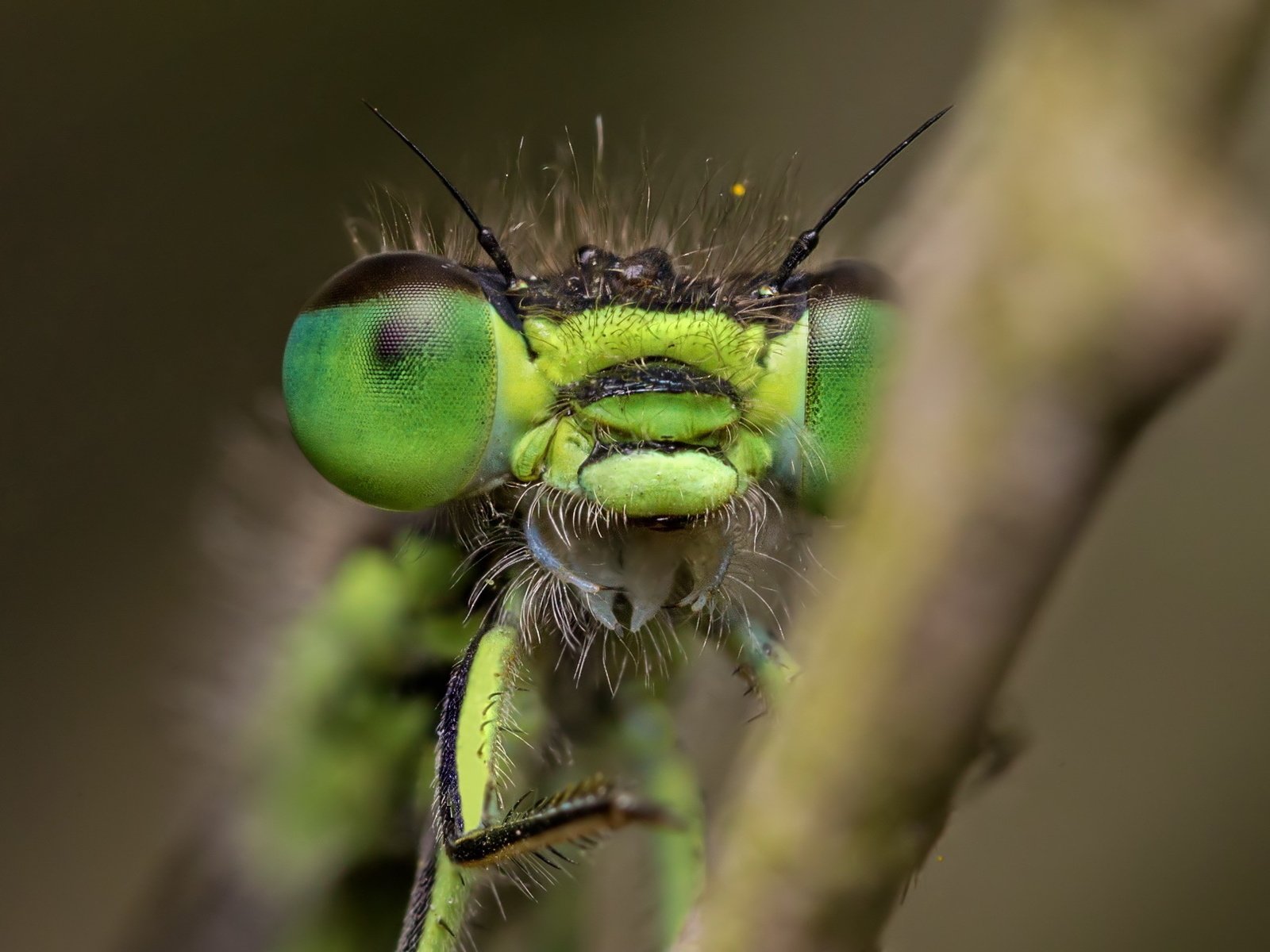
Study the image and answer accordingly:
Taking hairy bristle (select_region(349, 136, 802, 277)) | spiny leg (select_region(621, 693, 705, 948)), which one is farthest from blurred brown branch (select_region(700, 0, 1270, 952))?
spiny leg (select_region(621, 693, 705, 948))

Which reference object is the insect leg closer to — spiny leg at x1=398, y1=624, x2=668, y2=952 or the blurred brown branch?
spiny leg at x1=398, y1=624, x2=668, y2=952

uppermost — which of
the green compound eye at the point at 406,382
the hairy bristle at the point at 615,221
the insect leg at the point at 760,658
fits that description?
the hairy bristle at the point at 615,221

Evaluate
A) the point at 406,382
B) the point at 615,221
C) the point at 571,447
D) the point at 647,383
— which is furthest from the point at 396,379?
the point at 615,221

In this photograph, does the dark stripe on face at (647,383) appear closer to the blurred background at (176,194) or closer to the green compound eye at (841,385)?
the green compound eye at (841,385)

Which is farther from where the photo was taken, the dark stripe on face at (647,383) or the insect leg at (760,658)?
the insect leg at (760,658)

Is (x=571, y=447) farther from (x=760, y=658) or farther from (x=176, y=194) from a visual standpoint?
(x=176, y=194)

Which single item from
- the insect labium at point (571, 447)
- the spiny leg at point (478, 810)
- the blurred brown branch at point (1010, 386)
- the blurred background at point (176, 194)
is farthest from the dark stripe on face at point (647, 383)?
the blurred background at point (176, 194)

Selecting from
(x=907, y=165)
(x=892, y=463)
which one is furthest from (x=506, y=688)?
(x=907, y=165)
